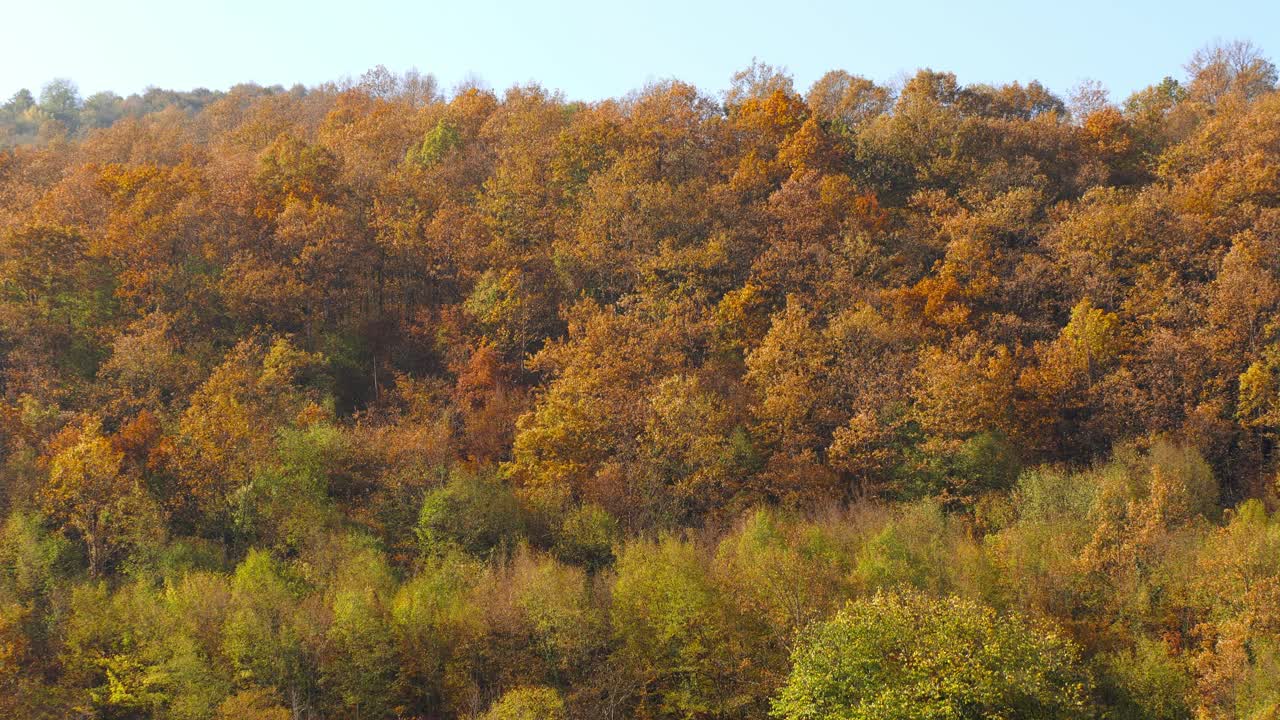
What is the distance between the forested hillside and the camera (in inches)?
1542

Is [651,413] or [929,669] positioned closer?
[929,669]

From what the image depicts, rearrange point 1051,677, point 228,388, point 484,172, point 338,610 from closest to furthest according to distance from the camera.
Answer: point 1051,677, point 338,610, point 228,388, point 484,172

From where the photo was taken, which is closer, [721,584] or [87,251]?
[721,584]

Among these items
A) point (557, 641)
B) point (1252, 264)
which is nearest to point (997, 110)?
point (1252, 264)

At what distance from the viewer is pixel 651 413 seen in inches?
2079

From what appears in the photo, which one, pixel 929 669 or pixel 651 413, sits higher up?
pixel 651 413

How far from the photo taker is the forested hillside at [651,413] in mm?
39156

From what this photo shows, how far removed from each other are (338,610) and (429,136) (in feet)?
142

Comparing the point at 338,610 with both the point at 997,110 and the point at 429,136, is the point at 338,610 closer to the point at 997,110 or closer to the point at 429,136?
the point at 429,136

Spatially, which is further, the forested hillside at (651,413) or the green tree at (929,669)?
the forested hillside at (651,413)

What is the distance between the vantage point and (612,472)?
50406 mm

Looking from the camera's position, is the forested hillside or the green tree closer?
the green tree

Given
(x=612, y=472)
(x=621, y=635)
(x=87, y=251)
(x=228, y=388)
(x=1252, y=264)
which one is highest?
(x=87, y=251)

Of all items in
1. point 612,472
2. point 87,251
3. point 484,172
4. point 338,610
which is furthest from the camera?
point 484,172
